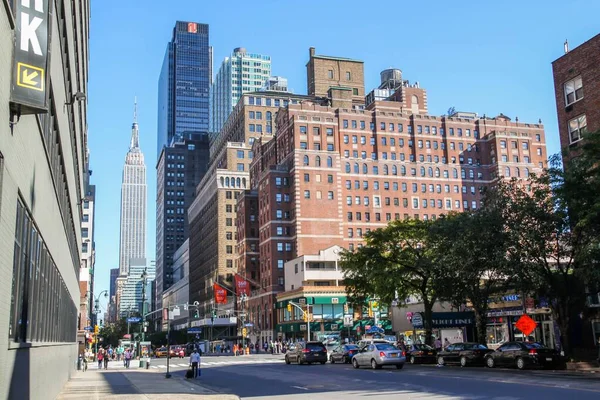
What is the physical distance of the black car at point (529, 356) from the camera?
108ft

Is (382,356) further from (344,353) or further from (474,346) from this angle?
(344,353)

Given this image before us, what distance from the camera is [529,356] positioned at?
32938mm

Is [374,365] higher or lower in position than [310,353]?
lower

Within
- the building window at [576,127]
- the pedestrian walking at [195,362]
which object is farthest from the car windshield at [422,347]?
the building window at [576,127]

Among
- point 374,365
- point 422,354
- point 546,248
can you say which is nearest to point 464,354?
point 422,354

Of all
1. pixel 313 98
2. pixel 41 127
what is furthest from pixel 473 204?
pixel 41 127

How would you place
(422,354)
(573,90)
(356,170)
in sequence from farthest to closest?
(356,170) → (422,354) → (573,90)

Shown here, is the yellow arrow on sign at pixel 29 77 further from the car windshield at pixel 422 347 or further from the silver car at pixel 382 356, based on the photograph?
the car windshield at pixel 422 347

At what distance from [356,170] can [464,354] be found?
8322 cm

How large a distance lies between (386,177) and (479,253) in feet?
289

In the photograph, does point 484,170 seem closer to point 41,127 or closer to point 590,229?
point 590,229

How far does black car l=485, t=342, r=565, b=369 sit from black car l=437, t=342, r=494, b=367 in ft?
7.76

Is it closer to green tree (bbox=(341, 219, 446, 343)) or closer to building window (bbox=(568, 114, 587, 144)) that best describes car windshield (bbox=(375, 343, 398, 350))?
green tree (bbox=(341, 219, 446, 343))

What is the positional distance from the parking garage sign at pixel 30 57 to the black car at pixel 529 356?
29276 mm
